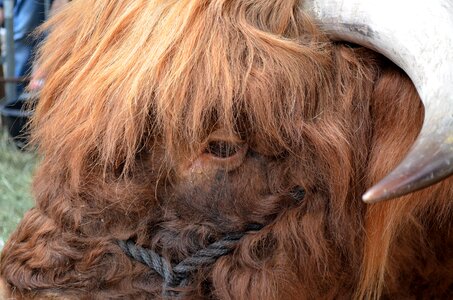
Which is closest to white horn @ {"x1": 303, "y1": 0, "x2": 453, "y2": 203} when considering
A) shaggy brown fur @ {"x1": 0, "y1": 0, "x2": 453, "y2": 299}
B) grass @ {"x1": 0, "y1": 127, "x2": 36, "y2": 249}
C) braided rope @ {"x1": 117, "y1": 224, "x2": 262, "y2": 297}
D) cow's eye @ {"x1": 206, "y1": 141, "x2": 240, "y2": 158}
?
shaggy brown fur @ {"x1": 0, "y1": 0, "x2": 453, "y2": 299}

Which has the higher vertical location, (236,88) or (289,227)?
(236,88)

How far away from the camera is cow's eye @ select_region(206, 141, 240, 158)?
6.04 ft

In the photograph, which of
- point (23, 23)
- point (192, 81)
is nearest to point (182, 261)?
point (192, 81)

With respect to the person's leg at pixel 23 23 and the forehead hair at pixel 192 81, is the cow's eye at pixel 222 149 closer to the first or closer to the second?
the forehead hair at pixel 192 81

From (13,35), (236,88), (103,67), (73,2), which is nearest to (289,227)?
(236,88)

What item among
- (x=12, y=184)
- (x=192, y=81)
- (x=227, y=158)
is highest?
(x=192, y=81)

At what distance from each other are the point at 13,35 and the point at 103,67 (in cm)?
354

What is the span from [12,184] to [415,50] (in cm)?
338

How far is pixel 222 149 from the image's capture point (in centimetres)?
185

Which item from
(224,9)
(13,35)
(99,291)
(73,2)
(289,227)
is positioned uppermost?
(224,9)

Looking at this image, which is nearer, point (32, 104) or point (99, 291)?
point (99, 291)

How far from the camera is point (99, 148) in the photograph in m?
1.84

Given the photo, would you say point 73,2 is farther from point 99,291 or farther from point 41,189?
→ point 99,291

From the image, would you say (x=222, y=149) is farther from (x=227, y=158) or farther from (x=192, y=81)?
(x=192, y=81)
